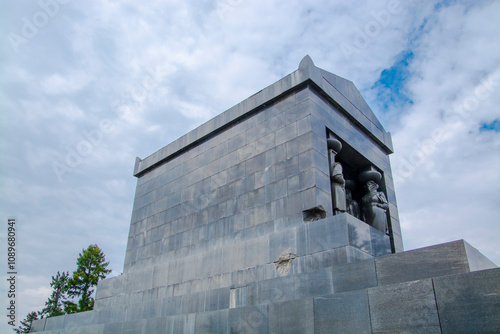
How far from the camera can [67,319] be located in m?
15.3

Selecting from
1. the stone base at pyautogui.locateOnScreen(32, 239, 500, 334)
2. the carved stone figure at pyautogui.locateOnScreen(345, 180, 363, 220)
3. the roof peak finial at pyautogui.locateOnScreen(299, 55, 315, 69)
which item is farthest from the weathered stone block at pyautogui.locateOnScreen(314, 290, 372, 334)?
the roof peak finial at pyautogui.locateOnScreen(299, 55, 315, 69)

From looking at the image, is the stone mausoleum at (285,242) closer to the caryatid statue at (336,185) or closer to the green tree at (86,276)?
the caryatid statue at (336,185)

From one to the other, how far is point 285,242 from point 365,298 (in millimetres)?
3598

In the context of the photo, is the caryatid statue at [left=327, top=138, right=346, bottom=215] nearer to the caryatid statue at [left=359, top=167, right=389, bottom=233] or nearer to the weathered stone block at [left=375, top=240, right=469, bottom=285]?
the caryatid statue at [left=359, top=167, right=389, bottom=233]

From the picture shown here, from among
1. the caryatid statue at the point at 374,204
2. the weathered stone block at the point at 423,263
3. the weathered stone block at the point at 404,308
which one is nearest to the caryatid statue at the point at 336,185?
the caryatid statue at the point at 374,204

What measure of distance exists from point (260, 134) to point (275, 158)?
4.58ft

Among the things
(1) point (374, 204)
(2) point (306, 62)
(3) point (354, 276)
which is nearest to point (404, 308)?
(3) point (354, 276)

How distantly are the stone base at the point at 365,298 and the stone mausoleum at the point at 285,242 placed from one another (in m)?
0.02

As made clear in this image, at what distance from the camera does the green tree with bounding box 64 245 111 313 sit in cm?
3241

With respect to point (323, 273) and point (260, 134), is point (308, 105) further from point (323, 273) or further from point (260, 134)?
point (323, 273)

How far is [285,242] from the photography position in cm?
1048

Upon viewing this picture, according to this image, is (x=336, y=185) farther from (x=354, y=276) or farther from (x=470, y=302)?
(x=470, y=302)

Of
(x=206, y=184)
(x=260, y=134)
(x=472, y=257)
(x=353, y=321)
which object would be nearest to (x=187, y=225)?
(x=206, y=184)

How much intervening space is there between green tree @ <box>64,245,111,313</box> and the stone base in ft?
80.8
